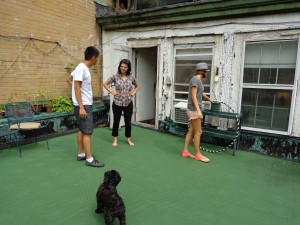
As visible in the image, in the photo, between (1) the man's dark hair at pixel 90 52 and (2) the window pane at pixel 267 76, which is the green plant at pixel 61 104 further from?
(2) the window pane at pixel 267 76

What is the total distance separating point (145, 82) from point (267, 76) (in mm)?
3648

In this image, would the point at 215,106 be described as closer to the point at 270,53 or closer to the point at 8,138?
the point at 270,53

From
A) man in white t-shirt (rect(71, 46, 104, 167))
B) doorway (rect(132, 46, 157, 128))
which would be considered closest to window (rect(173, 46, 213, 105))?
doorway (rect(132, 46, 157, 128))

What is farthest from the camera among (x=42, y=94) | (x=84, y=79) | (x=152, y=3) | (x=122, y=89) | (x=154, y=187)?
(x=152, y=3)

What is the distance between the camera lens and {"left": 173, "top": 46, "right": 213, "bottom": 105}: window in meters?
5.46

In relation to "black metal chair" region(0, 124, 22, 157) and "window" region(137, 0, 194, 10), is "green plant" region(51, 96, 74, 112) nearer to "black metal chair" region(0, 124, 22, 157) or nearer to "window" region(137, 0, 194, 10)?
"black metal chair" region(0, 124, 22, 157)

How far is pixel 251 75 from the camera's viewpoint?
489 centimetres

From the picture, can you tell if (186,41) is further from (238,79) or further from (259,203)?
(259,203)

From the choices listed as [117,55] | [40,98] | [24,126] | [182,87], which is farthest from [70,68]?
[182,87]

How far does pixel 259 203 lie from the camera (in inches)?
117

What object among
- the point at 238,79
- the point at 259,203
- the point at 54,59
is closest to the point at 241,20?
the point at 238,79

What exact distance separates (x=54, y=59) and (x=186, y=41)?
332 centimetres

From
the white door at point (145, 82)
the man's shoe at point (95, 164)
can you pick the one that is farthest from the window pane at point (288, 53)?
the man's shoe at point (95, 164)

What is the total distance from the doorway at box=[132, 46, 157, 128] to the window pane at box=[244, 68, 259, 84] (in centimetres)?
282
